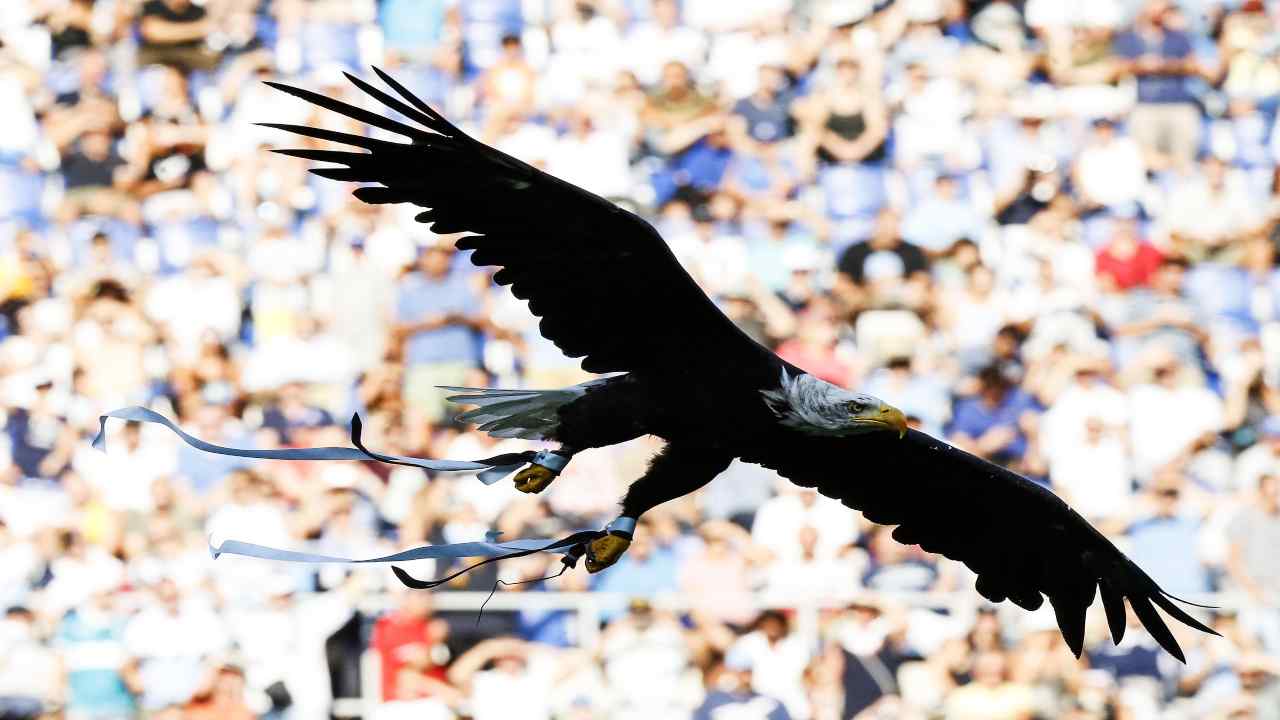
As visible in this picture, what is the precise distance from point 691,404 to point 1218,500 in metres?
4.73

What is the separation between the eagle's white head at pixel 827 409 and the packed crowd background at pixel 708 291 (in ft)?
11.6

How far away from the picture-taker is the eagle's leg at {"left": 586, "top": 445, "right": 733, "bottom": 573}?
5.41m

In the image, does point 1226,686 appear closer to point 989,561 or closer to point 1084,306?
point 1084,306

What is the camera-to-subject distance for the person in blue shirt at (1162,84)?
10.3 metres

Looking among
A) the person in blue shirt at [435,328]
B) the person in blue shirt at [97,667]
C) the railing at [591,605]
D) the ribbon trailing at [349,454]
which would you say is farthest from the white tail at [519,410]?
the person in blue shirt at [435,328]

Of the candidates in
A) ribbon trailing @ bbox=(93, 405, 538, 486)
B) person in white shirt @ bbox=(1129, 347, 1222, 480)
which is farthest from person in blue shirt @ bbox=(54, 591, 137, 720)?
person in white shirt @ bbox=(1129, 347, 1222, 480)

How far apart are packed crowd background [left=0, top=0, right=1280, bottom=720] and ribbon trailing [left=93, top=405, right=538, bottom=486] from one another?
3392 mm

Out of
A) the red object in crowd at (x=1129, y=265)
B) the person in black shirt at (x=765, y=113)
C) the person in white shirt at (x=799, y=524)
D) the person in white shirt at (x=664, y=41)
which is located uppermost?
the person in white shirt at (x=664, y=41)

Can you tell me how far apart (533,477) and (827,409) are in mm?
804

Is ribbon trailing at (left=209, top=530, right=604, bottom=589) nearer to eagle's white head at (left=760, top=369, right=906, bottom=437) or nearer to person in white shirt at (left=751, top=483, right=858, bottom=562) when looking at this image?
eagle's white head at (left=760, top=369, right=906, bottom=437)

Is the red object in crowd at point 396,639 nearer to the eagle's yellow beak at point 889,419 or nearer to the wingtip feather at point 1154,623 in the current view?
the wingtip feather at point 1154,623

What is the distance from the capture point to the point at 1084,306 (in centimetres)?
984

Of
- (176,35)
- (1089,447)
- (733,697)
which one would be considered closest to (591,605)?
(733,697)

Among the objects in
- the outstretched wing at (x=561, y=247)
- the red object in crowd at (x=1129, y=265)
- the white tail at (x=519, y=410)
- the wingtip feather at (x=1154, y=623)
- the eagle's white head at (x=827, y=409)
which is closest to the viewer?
the outstretched wing at (x=561, y=247)
